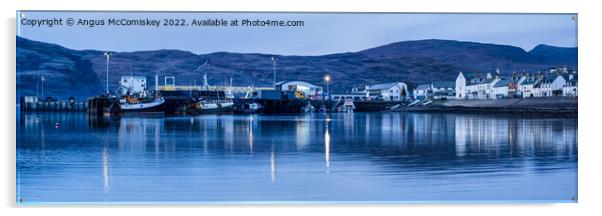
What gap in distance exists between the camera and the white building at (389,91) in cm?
1055

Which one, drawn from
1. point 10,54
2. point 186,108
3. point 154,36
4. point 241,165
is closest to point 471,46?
point 241,165

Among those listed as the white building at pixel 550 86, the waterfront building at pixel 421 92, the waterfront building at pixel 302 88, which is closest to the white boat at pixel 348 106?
the waterfront building at pixel 302 88

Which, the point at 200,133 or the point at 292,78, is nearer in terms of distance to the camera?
the point at 292,78

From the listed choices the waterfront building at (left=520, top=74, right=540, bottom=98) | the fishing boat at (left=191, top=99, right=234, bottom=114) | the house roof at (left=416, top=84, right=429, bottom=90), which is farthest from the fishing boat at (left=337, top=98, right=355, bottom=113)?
the waterfront building at (left=520, top=74, right=540, bottom=98)

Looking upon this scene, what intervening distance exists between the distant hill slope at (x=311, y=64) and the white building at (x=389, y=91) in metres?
0.20

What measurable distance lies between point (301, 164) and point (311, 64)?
1.33m

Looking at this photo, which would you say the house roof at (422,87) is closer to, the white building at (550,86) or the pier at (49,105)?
the white building at (550,86)

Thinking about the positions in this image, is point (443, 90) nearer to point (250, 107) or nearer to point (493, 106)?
point (493, 106)

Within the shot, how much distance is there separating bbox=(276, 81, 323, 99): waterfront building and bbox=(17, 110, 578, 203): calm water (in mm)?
844

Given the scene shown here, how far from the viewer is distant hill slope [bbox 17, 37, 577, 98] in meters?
9.20

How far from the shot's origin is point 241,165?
9.49 meters

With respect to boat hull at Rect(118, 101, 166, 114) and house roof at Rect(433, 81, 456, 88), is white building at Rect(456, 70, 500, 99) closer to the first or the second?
house roof at Rect(433, 81, 456, 88)
